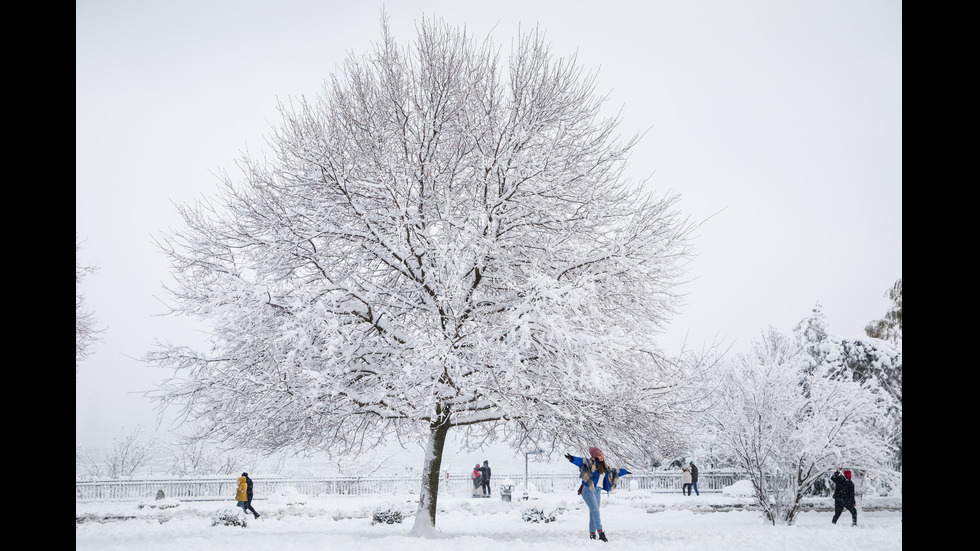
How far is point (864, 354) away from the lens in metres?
23.4

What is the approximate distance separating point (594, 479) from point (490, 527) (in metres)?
5.33

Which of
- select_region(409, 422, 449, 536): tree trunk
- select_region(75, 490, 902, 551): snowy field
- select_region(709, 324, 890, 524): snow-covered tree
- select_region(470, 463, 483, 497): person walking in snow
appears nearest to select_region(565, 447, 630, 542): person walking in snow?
select_region(75, 490, 902, 551): snowy field

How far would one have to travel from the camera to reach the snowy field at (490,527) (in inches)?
346

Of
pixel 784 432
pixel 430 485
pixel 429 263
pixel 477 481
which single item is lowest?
pixel 477 481

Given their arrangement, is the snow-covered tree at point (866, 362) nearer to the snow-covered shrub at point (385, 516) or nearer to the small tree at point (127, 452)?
the snow-covered shrub at point (385, 516)

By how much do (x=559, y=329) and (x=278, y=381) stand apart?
436 cm

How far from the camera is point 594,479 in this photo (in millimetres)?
9359

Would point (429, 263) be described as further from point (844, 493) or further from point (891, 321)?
point (891, 321)

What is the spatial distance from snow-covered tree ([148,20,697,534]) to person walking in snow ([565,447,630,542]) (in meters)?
0.68

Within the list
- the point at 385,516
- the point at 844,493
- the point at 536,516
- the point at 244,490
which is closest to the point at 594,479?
the point at 536,516

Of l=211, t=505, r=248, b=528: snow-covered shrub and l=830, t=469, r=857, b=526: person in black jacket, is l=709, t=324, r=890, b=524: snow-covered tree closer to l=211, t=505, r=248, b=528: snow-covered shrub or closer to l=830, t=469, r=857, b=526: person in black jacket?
l=830, t=469, r=857, b=526: person in black jacket
